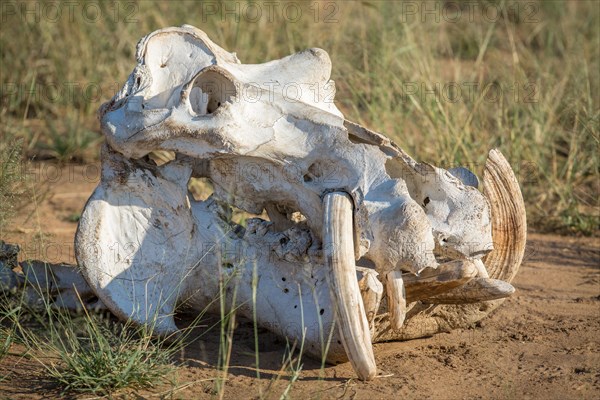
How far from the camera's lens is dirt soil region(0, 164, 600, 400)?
3055 mm

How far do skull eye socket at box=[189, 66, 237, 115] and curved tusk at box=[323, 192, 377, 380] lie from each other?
62 centimetres

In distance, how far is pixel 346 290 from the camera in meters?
2.88

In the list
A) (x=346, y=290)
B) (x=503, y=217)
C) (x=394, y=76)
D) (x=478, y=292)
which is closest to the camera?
(x=346, y=290)

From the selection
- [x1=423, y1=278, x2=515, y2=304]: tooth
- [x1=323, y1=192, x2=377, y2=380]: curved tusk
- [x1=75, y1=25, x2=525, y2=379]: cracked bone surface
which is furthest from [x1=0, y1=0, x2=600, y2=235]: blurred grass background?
[x1=323, y1=192, x2=377, y2=380]: curved tusk

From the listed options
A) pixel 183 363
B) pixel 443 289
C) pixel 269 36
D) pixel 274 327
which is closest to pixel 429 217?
pixel 443 289

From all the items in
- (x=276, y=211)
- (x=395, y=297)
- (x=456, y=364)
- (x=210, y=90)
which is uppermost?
(x=210, y=90)

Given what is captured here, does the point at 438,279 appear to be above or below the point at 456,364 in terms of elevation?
above

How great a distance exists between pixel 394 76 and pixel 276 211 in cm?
245

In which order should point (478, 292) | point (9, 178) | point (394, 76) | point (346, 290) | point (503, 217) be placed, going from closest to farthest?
point (346, 290)
point (478, 292)
point (503, 217)
point (9, 178)
point (394, 76)

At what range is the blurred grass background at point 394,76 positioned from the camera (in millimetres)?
5469

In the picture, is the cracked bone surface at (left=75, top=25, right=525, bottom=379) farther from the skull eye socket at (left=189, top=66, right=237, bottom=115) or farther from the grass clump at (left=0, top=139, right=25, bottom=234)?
the grass clump at (left=0, top=139, right=25, bottom=234)

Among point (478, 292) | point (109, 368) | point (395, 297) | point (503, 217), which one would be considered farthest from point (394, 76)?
point (109, 368)

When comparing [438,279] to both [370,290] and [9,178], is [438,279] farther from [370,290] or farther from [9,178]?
[9,178]

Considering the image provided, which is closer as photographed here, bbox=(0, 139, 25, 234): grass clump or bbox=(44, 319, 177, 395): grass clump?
bbox=(44, 319, 177, 395): grass clump
